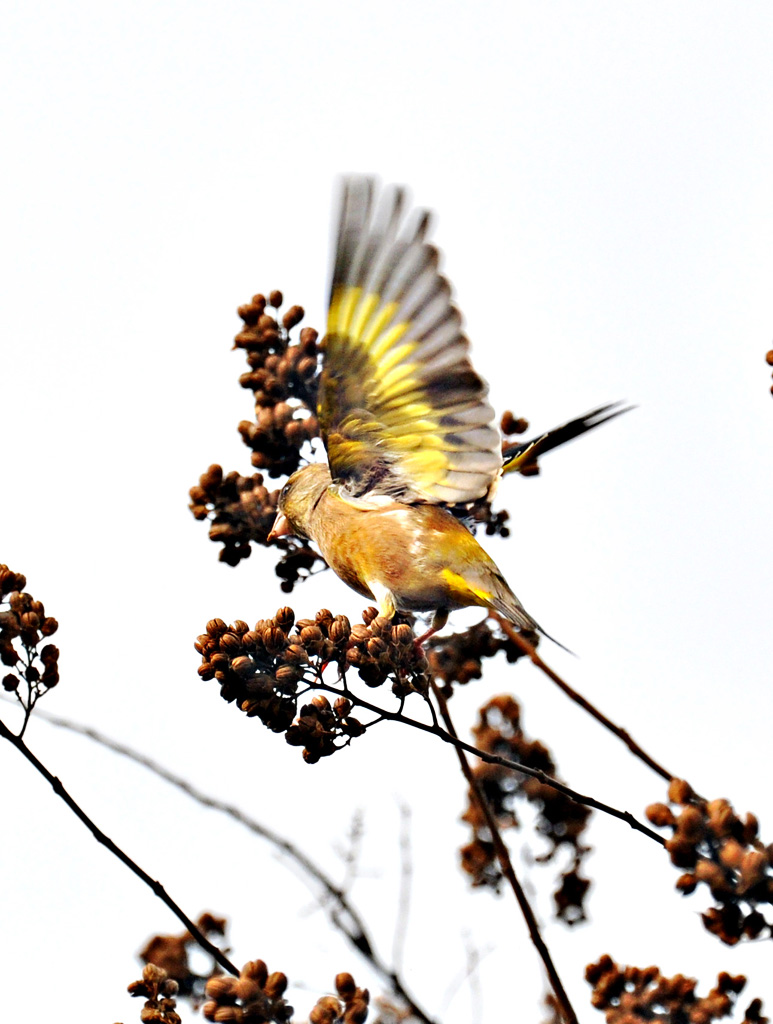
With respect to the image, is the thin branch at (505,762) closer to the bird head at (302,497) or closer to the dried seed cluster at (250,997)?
the dried seed cluster at (250,997)

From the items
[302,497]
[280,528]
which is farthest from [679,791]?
[302,497]

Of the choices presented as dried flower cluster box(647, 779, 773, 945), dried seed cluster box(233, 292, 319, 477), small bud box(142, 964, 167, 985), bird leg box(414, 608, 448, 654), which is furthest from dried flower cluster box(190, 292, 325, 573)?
dried flower cluster box(647, 779, 773, 945)

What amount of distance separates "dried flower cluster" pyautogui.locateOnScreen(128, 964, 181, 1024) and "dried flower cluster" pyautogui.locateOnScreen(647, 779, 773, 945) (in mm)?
1291

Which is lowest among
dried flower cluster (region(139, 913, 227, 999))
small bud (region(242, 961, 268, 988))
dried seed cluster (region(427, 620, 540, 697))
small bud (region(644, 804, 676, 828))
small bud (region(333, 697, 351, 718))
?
small bud (region(644, 804, 676, 828))

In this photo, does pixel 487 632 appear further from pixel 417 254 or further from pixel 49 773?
pixel 49 773

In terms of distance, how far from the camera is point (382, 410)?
13.7 ft

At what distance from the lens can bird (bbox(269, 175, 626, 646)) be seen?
3.67 metres

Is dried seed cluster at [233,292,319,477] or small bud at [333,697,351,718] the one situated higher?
dried seed cluster at [233,292,319,477]

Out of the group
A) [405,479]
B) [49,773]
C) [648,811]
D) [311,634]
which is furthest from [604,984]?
[405,479]

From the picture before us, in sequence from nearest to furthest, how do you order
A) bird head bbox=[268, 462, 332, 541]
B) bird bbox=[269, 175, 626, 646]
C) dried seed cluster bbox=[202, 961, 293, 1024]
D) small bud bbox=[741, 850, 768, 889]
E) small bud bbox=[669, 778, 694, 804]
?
small bud bbox=[741, 850, 768, 889]
small bud bbox=[669, 778, 694, 804]
dried seed cluster bbox=[202, 961, 293, 1024]
bird bbox=[269, 175, 626, 646]
bird head bbox=[268, 462, 332, 541]

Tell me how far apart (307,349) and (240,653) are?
1488 mm

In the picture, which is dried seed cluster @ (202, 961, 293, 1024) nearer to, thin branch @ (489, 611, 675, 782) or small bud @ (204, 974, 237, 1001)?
small bud @ (204, 974, 237, 1001)

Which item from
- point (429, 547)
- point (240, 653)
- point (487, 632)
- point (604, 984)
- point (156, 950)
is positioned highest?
point (429, 547)

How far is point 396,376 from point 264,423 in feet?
1.69
